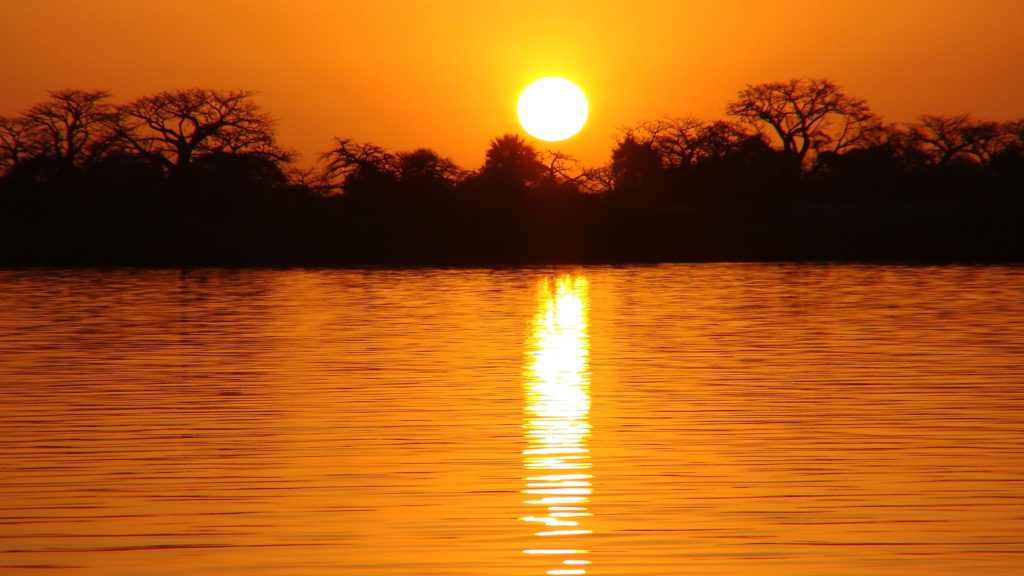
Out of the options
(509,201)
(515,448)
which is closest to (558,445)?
(515,448)

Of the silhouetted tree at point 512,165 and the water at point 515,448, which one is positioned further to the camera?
the silhouetted tree at point 512,165

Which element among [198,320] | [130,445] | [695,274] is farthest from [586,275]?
[130,445]

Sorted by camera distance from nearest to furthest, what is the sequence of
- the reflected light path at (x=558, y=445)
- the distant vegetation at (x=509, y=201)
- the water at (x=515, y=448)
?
the water at (x=515, y=448) → the reflected light path at (x=558, y=445) → the distant vegetation at (x=509, y=201)

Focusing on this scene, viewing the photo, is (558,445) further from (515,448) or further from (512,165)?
(512,165)

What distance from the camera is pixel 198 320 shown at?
27859 millimetres

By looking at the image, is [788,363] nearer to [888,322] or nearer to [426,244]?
[888,322]

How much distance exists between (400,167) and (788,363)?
55.0 m

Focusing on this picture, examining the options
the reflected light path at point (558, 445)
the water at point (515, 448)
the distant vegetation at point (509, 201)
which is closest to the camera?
the water at point (515, 448)

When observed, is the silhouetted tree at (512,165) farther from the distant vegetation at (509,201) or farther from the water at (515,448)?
the water at (515,448)

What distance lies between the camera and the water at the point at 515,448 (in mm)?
8477

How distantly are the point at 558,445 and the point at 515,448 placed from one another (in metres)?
0.45

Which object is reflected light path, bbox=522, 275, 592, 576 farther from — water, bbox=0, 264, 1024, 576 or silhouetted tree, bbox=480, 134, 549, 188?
silhouetted tree, bbox=480, 134, 549, 188

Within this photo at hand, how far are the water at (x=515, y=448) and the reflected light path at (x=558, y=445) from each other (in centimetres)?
4

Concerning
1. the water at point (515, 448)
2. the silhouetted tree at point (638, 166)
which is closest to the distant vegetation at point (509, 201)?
Result: the silhouetted tree at point (638, 166)
